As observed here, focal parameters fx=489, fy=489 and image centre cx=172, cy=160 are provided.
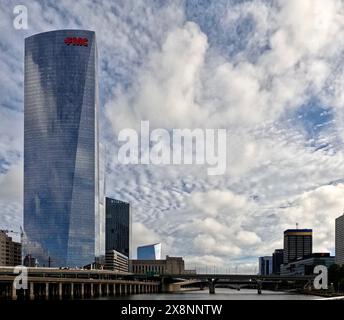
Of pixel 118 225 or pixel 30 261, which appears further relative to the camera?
pixel 118 225

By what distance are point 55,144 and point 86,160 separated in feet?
30.9

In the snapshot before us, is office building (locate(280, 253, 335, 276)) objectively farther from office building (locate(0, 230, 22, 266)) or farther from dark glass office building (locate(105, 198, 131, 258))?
office building (locate(0, 230, 22, 266))

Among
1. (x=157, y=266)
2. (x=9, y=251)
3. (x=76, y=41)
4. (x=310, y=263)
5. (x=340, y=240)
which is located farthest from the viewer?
(x=157, y=266)

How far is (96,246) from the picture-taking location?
139875 mm

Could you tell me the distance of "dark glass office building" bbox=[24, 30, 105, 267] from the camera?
405 ft

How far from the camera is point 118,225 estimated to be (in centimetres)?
18362

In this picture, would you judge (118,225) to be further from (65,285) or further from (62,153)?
(65,285)

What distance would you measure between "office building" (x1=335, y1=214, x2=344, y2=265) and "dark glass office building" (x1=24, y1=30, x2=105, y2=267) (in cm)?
6765

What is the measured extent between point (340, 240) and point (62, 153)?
79.2m

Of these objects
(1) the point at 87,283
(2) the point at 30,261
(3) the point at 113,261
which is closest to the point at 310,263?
(3) the point at 113,261

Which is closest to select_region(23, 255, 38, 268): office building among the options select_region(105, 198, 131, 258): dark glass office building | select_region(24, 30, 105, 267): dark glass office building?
select_region(24, 30, 105, 267): dark glass office building

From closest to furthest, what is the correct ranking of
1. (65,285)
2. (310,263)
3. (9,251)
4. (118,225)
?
(65,285) → (9,251) → (310,263) → (118,225)

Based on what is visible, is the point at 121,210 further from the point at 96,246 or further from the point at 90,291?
the point at 90,291
